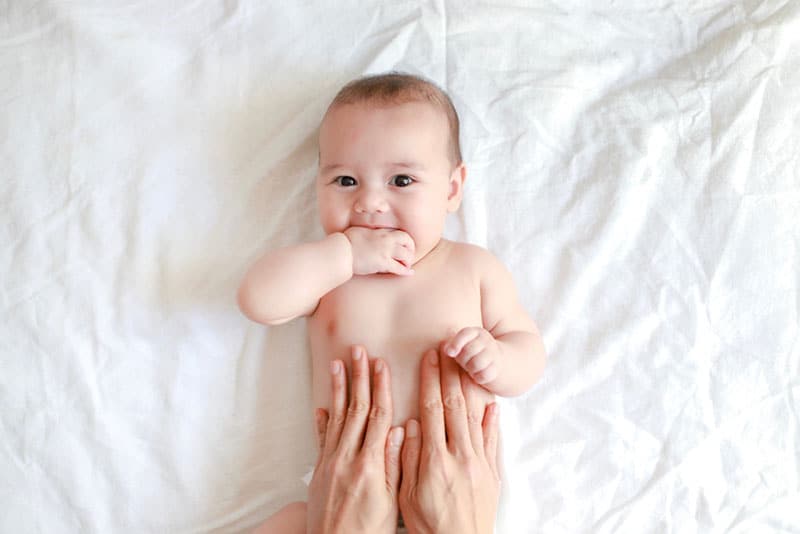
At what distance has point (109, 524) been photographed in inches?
54.8

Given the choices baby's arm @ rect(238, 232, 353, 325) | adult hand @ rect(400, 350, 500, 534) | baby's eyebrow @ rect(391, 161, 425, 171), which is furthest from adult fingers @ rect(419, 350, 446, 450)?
baby's eyebrow @ rect(391, 161, 425, 171)

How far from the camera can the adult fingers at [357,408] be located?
129cm

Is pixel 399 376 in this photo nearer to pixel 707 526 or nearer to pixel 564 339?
pixel 564 339

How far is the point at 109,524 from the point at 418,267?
74 cm

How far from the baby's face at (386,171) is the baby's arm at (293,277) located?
0.07m

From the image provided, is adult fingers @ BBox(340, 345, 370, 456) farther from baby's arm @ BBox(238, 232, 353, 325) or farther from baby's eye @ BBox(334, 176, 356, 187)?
baby's eye @ BBox(334, 176, 356, 187)

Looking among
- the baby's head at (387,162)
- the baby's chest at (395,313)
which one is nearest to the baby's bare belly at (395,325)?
the baby's chest at (395,313)

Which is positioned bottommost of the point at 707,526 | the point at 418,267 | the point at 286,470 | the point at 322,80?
the point at 707,526

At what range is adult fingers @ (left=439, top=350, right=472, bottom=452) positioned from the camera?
1.28 meters

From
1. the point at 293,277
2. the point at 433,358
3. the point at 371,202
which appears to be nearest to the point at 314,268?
the point at 293,277

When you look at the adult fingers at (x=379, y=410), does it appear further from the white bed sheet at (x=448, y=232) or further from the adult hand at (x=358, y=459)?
the white bed sheet at (x=448, y=232)

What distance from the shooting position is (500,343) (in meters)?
1.32

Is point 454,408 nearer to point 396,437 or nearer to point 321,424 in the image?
point 396,437

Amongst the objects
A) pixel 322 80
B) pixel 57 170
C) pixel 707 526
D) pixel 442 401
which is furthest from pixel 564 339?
pixel 57 170
